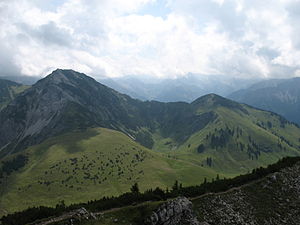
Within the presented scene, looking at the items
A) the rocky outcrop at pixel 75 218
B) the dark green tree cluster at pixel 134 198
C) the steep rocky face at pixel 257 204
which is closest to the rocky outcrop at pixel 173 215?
the steep rocky face at pixel 257 204

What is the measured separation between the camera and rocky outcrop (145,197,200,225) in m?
62.3

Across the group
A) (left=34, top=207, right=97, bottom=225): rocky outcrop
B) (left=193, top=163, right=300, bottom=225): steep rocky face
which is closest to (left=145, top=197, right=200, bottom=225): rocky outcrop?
(left=193, top=163, right=300, bottom=225): steep rocky face

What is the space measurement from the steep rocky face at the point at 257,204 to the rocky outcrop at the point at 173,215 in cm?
236

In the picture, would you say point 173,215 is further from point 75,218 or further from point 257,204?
point 257,204

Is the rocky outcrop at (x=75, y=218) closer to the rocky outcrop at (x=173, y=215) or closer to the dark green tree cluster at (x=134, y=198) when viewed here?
the dark green tree cluster at (x=134, y=198)

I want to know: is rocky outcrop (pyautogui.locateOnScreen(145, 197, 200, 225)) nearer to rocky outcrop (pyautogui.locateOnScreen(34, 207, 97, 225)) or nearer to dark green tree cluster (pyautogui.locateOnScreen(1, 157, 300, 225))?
dark green tree cluster (pyautogui.locateOnScreen(1, 157, 300, 225))

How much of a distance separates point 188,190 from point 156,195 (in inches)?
349

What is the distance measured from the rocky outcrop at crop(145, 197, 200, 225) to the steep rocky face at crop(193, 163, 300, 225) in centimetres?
236

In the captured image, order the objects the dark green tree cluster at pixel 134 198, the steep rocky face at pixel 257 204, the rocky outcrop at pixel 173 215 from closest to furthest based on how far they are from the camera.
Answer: the rocky outcrop at pixel 173 215 < the steep rocky face at pixel 257 204 < the dark green tree cluster at pixel 134 198

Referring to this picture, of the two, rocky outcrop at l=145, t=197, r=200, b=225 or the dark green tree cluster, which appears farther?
the dark green tree cluster

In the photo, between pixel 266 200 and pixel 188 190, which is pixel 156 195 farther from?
pixel 266 200

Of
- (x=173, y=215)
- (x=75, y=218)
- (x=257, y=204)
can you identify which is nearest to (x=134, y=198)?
(x=173, y=215)

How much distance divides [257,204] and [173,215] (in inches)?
860

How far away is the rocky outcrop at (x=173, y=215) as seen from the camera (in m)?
62.3
